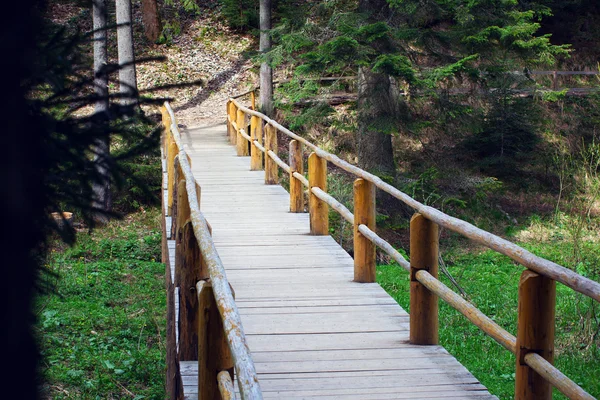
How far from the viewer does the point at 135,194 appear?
19.4m

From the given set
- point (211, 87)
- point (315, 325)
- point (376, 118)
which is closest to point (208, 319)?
point (315, 325)

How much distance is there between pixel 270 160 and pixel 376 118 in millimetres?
5446

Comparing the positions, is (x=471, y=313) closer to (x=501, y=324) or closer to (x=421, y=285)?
(x=421, y=285)

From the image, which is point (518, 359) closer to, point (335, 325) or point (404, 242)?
point (335, 325)

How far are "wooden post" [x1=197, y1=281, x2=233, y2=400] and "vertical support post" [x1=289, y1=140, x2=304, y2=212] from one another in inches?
269

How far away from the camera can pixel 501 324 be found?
9.57 meters

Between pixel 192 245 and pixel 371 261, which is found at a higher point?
pixel 192 245

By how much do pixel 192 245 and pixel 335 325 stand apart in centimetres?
159

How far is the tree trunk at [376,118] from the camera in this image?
17.4 m

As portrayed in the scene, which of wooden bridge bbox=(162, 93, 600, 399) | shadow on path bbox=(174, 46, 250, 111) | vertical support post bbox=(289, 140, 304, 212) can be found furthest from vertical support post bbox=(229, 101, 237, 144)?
wooden bridge bbox=(162, 93, 600, 399)

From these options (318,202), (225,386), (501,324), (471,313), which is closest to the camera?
(225,386)

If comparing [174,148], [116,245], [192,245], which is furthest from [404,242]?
[192,245]

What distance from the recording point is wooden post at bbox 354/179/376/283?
6762 millimetres

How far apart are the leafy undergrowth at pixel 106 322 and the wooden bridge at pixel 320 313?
1304 mm
